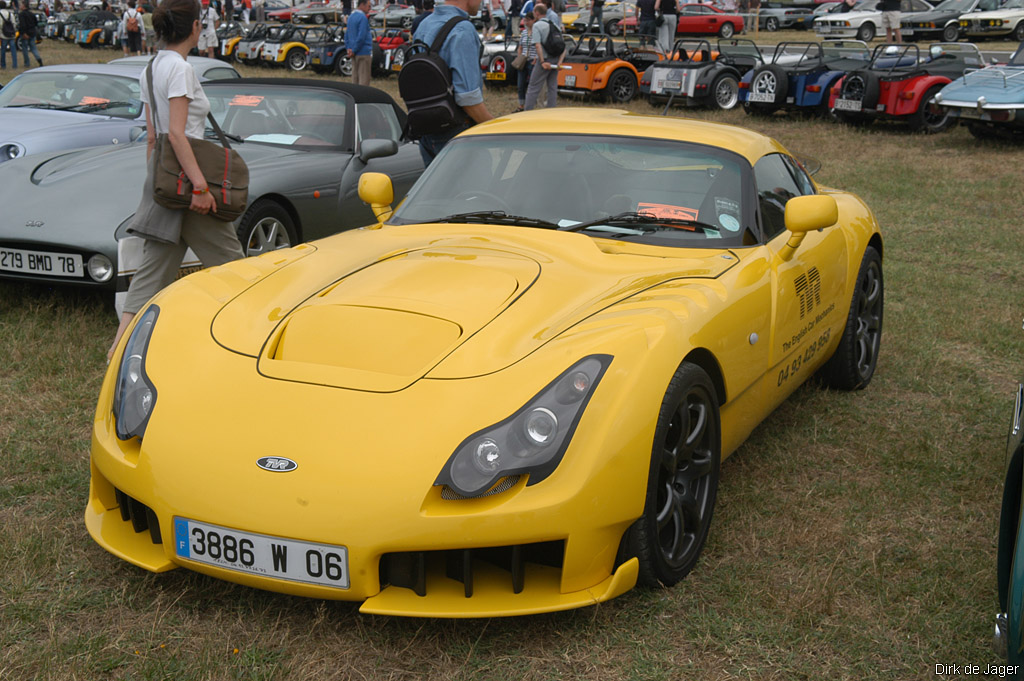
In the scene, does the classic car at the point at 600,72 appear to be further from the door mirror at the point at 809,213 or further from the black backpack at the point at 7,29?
the black backpack at the point at 7,29

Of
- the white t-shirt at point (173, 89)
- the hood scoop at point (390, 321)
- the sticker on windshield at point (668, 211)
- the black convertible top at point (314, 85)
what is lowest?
the hood scoop at point (390, 321)

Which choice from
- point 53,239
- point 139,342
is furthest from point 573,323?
point 53,239

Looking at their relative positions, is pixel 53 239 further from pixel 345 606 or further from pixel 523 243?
pixel 345 606

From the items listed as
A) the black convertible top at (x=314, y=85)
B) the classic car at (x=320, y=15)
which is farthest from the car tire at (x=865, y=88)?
the classic car at (x=320, y=15)

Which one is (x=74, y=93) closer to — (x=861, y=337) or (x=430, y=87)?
(x=430, y=87)

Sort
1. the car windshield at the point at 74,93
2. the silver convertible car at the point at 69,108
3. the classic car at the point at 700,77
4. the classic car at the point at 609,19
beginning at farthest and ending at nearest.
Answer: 1. the classic car at the point at 609,19
2. the classic car at the point at 700,77
3. the car windshield at the point at 74,93
4. the silver convertible car at the point at 69,108

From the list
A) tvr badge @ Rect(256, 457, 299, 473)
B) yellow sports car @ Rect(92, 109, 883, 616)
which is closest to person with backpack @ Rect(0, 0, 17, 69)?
yellow sports car @ Rect(92, 109, 883, 616)

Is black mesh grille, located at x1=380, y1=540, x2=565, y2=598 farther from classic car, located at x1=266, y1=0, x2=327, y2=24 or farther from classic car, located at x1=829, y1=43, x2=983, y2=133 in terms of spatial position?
classic car, located at x1=266, y1=0, x2=327, y2=24

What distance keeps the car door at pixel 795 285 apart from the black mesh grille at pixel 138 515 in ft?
6.87

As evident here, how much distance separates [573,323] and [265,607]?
3.83ft

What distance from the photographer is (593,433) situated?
253cm

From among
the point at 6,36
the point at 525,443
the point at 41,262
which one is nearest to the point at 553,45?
the point at 41,262

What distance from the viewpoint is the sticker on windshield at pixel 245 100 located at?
6965mm

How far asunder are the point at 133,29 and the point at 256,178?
78.2 feet
